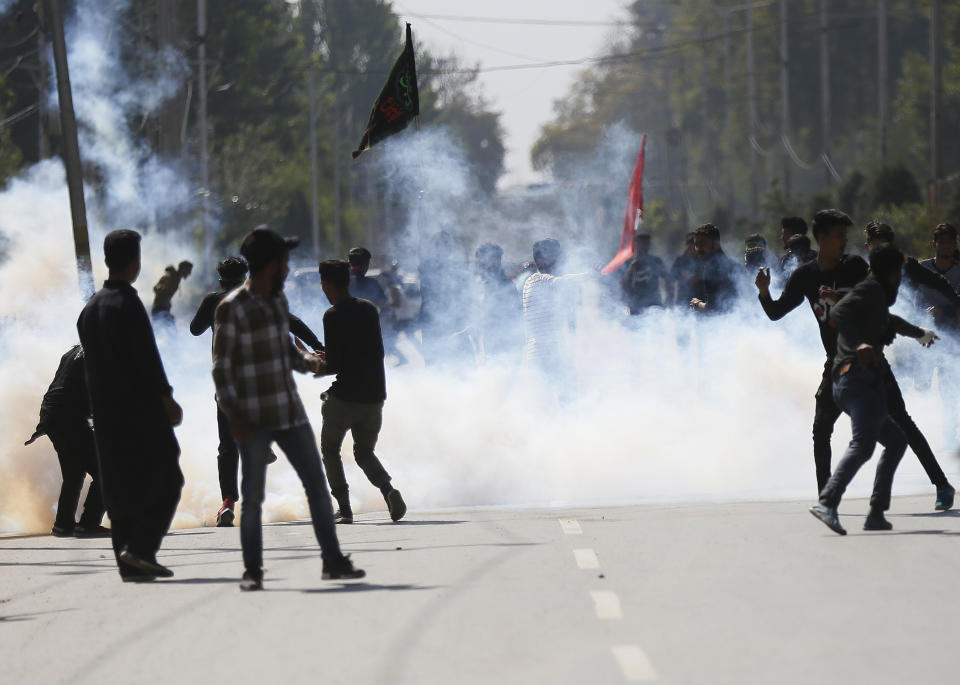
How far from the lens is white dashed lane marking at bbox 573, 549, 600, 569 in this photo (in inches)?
339

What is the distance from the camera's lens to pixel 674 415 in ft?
49.7

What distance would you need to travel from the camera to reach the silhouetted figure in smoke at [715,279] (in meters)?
16.1

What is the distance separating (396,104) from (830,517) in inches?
357

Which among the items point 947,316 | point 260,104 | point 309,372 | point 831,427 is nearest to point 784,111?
point 260,104

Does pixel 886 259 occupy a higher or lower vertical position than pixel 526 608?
higher

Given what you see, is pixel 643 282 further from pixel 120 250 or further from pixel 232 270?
pixel 120 250

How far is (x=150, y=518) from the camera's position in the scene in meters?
8.57

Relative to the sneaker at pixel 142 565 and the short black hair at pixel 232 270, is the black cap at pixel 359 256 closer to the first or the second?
the short black hair at pixel 232 270

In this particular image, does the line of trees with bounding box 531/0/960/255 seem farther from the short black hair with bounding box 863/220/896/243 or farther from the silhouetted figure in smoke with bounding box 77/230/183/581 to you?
the silhouetted figure in smoke with bounding box 77/230/183/581

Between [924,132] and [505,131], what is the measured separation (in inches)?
2449

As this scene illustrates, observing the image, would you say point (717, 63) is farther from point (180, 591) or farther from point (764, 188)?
point (180, 591)

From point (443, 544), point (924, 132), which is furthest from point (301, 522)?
point (924, 132)

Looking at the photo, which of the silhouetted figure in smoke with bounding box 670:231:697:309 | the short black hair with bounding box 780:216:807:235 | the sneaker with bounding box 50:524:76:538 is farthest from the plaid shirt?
the silhouetted figure in smoke with bounding box 670:231:697:309

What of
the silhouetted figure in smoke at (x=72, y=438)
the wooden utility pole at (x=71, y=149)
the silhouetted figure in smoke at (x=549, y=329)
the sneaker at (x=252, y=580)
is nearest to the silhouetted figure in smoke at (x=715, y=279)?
the silhouetted figure in smoke at (x=549, y=329)
